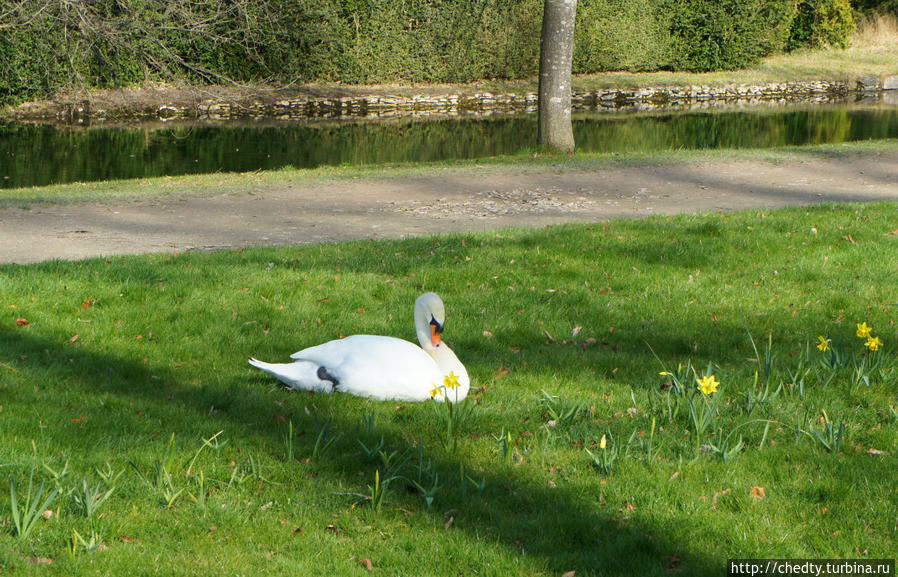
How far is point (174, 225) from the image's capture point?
32.4ft

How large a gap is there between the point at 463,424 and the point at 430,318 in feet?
1.93

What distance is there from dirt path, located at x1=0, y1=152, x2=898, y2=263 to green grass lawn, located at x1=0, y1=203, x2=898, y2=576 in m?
1.91

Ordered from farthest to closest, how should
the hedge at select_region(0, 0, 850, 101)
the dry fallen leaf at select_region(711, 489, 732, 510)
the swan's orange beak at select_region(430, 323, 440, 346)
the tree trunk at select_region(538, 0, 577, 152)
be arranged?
1. the hedge at select_region(0, 0, 850, 101)
2. the tree trunk at select_region(538, 0, 577, 152)
3. the swan's orange beak at select_region(430, 323, 440, 346)
4. the dry fallen leaf at select_region(711, 489, 732, 510)

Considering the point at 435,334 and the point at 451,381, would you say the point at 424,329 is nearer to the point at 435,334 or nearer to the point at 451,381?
the point at 435,334

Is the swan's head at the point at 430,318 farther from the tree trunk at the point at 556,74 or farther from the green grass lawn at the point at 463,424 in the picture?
the tree trunk at the point at 556,74

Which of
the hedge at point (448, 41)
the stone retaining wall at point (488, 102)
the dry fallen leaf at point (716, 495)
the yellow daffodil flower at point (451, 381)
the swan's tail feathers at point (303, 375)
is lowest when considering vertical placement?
the dry fallen leaf at point (716, 495)

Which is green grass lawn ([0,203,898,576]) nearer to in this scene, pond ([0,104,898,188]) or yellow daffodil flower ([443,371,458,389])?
yellow daffodil flower ([443,371,458,389])

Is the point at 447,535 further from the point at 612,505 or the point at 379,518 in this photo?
the point at 612,505

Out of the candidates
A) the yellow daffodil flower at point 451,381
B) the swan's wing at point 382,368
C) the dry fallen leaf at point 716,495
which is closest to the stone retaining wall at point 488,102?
the swan's wing at point 382,368

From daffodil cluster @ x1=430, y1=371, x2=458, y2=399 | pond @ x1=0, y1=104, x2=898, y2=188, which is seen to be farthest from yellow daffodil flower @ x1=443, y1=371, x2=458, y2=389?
pond @ x1=0, y1=104, x2=898, y2=188

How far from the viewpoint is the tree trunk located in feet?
49.8

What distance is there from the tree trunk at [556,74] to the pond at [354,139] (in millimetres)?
2998

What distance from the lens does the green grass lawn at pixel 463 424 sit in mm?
3439

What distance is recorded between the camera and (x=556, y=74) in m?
15.6
